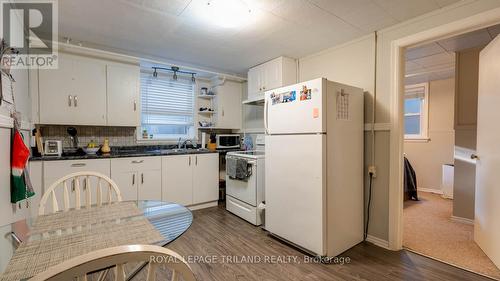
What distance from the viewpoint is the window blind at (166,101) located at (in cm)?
374

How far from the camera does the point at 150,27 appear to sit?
93.6 inches

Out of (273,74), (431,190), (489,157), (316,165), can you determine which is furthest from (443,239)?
(273,74)

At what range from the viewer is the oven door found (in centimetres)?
294

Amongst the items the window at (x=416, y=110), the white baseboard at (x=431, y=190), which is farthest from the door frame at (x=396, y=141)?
the white baseboard at (x=431, y=190)

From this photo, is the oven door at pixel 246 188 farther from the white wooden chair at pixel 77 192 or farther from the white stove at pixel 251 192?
the white wooden chair at pixel 77 192

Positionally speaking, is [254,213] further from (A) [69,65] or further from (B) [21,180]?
(A) [69,65]

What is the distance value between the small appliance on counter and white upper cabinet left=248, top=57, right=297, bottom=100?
2.63 metres

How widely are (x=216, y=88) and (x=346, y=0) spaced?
265 centimetres

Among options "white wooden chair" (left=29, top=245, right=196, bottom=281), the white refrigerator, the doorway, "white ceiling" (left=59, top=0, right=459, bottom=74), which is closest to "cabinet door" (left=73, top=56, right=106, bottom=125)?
"white ceiling" (left=59, top=0, right=459, bottom=74)

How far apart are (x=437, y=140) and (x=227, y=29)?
4.62m

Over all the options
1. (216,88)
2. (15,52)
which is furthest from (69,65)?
(216,88)

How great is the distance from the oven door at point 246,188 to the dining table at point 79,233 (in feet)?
5.05

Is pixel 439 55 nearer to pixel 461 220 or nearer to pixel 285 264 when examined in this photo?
pixel 461 220

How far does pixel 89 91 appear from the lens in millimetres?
2945
